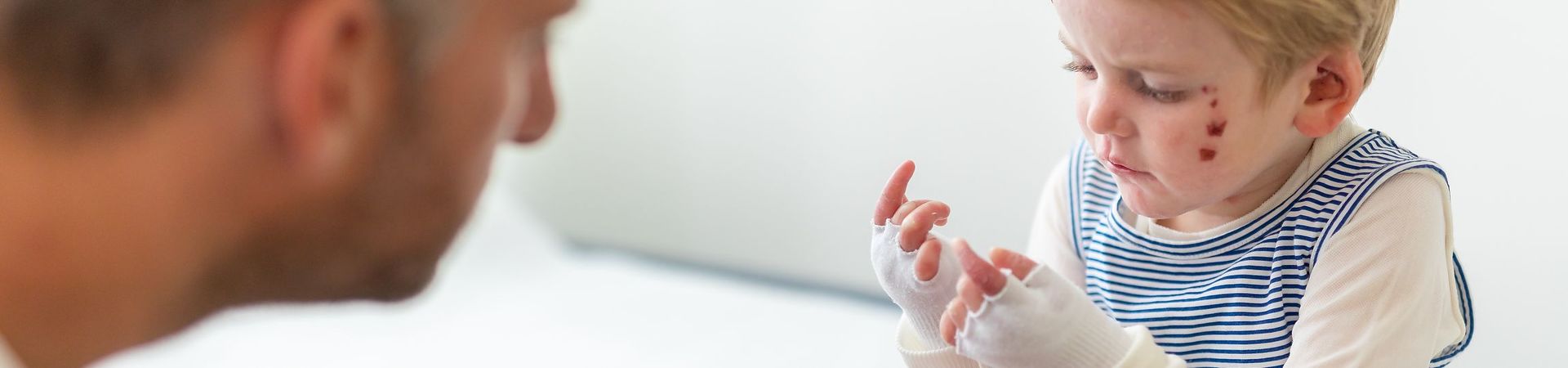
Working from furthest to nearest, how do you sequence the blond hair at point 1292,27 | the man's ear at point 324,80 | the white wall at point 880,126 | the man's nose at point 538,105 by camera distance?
the white wall at point 880,126 → the blond hair at point 1292,27 → the man's nose at point 538,105 → the man's ear at point 324,80

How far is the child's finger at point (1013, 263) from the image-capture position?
2.50 ft

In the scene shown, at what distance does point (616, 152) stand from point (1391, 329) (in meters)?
1.16

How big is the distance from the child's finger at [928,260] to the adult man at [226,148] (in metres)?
0.34

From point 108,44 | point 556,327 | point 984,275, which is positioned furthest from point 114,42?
point 556,327

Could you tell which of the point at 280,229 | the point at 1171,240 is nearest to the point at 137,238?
the point at 280,229

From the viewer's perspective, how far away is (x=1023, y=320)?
0.73 metres

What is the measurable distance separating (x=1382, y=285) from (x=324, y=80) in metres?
0.56

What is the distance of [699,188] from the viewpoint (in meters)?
1.69

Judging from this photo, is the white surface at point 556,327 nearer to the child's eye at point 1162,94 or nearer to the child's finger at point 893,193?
the child's finger at point 893,193

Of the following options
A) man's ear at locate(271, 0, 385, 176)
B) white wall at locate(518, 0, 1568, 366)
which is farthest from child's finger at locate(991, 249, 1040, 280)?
white wall at locate(518, 0, 1568, 366)

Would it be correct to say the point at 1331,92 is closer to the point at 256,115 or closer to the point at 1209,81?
the point at 1209,81

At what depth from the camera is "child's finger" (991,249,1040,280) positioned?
76cm

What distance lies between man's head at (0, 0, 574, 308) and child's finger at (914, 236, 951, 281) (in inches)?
14.0

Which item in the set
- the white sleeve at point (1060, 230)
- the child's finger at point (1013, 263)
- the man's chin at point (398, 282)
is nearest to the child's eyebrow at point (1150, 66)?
the child's finger at point (1013, 263)
